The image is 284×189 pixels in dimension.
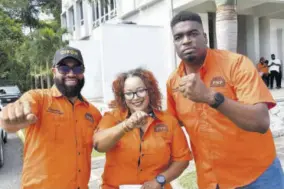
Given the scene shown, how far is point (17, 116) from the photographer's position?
2.04 metres

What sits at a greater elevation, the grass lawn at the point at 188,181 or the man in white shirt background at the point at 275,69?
the man in white shirt background at the point at 275,69

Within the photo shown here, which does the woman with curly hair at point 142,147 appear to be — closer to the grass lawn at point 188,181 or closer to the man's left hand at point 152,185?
the man's left hand at point 152,185

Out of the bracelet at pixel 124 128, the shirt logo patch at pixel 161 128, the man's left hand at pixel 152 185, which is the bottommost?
the man's left hand at pixel 152 185

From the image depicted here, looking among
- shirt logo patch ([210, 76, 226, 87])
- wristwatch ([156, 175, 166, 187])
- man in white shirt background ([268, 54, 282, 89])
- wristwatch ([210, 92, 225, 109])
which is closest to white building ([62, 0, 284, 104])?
man in white shirt background ([268, 54, 282, 89])

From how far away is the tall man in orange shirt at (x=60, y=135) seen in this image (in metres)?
2.39

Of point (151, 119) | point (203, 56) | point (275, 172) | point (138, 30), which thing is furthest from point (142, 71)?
point (138, 30)

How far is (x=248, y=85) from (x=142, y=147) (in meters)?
0.91

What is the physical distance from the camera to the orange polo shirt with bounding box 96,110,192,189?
2.45 meters

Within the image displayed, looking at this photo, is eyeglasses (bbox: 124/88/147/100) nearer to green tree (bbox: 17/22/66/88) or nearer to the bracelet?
the bracelet

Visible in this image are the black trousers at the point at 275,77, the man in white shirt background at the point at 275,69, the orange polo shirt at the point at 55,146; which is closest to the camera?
the orange polo shirt at the point at 55,146

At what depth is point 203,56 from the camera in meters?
2.29

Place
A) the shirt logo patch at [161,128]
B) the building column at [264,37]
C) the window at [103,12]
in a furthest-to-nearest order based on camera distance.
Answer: the window at [103,12] < the building column at [264,37] < the shirt logo patch at [161,128]

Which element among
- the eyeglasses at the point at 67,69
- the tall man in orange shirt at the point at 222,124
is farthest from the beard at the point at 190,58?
the eyeglasses at the point at 67,69

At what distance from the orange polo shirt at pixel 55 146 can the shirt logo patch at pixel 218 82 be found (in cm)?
105
